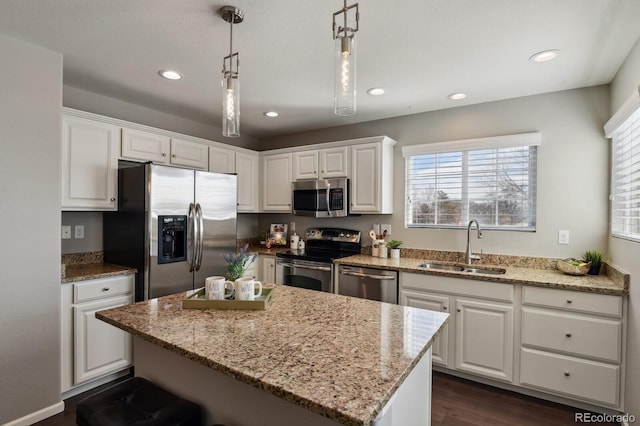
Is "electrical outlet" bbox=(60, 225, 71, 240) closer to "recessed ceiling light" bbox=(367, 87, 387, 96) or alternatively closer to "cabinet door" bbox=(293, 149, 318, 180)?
"cabinet door" bbox=(293, 149, 318, 180)

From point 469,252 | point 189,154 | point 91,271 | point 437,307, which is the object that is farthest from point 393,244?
point 91,271

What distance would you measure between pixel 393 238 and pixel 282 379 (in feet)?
9.47

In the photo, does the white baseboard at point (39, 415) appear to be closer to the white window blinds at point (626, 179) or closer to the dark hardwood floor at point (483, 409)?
the dark hardwood floor at point (483, 409)

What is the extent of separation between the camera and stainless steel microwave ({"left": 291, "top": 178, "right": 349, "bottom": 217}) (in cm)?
365

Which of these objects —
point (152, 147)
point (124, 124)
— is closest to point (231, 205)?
point (152, 147)

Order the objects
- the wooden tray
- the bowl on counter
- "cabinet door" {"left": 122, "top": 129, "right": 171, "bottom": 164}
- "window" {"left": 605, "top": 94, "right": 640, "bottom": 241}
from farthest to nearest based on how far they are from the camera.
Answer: "cabinet door" {"left": 122, "top": 129, "right": 171, "bottom": 164}, the bowl on counter, "window" {"left": 605, "top": 94, "right": 640, "bottom": 241}, the wooden tray

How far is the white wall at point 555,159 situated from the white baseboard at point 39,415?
3.29 meters

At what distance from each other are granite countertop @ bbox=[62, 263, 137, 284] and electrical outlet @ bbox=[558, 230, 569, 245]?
11.8 feet

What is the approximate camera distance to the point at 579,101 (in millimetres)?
2738

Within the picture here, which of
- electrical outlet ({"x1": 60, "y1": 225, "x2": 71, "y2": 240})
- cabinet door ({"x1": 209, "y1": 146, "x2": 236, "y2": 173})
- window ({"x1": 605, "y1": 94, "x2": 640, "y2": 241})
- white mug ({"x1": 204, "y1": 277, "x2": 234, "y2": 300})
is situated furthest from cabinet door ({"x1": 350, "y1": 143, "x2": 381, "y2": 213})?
electrical outlet ({"x1": 60, "y1": 225, "x2": 71, "y2": 240})

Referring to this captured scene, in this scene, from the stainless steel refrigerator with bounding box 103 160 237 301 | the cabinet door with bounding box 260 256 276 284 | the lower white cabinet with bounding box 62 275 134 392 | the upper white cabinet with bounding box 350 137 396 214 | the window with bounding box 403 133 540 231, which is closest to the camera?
the lower white cabinet with bounding box 62 275 134 392

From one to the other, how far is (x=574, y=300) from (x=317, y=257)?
7.03ft

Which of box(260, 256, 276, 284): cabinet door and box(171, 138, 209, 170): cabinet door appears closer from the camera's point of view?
box(171, 138, 209, 170): cabinet door

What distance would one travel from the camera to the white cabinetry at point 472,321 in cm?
253
